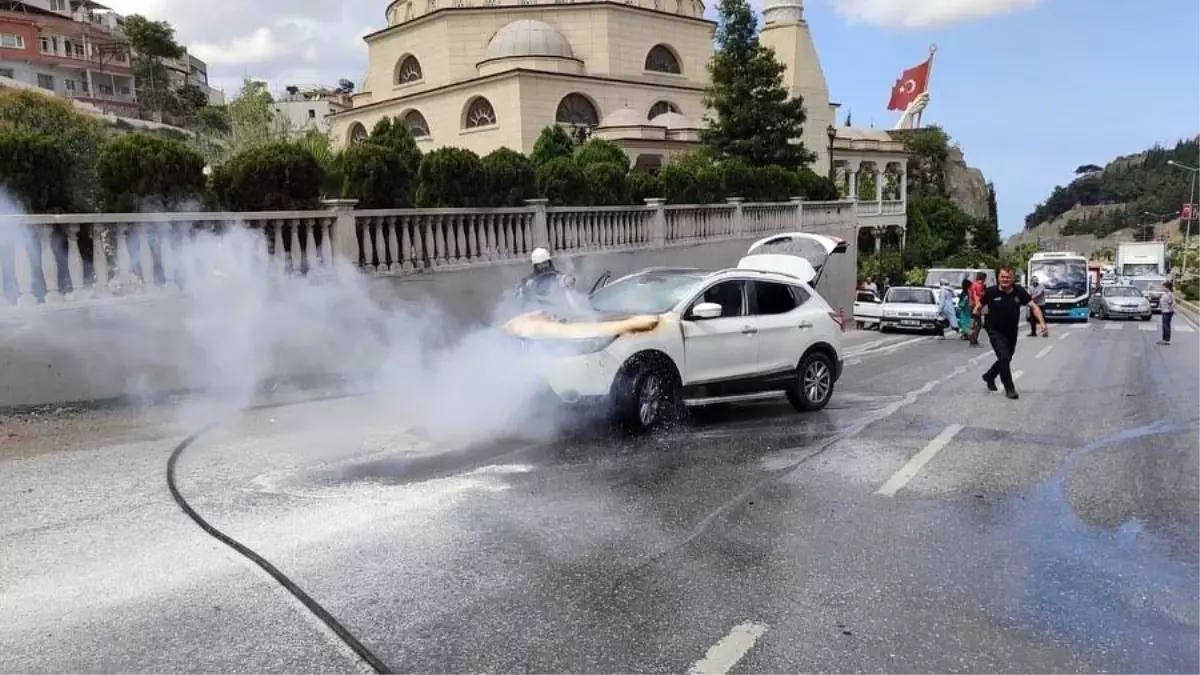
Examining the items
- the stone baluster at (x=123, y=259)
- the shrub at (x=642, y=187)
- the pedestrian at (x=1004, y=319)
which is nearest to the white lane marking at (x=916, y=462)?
the pedestrian at (x=1004, y=319)

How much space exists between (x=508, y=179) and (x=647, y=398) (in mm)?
6941

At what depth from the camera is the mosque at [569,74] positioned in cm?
4459

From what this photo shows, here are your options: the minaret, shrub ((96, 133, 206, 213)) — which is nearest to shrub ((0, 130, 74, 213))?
shrub ((96, 133, 206, 213))

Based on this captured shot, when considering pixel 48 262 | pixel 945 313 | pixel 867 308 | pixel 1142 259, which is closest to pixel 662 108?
pixel 867 308

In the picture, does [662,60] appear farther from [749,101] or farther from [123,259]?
[123,259]

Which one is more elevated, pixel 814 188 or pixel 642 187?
pixel 814 188

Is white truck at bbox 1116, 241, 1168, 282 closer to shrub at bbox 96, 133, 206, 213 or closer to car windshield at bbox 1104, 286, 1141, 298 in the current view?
car windshield at bbox 1104, 286, 1141, 298

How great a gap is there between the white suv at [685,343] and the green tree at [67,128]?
5.08 m

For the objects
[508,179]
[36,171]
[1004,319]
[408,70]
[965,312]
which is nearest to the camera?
[36,171]

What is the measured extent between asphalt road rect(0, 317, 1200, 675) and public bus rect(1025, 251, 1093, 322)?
2553cm

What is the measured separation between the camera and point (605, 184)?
16.7 metres

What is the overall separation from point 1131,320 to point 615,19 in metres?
30.8

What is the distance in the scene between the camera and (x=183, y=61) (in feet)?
297

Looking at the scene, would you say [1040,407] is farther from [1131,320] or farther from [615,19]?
[615,19]
